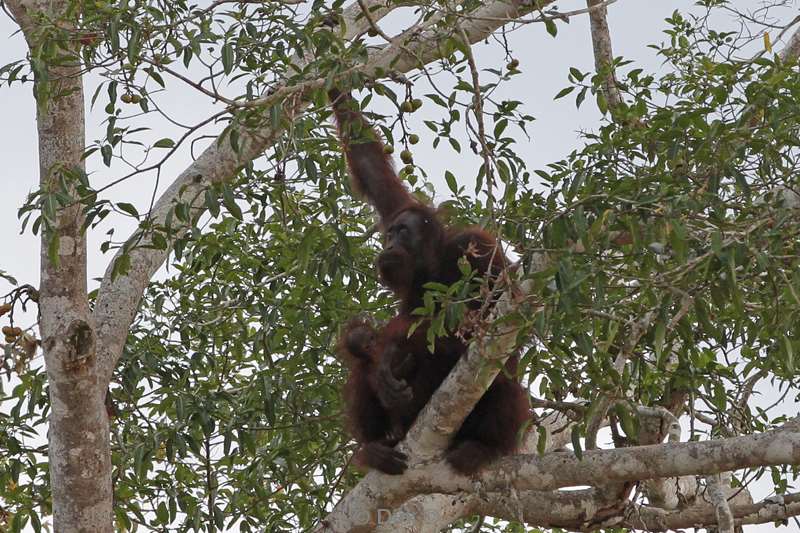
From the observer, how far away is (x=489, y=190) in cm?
388

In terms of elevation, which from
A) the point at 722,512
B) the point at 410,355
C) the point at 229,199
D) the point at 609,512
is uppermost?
the point at 229,199

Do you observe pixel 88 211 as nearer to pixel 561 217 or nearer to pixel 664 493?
pixel 561 217

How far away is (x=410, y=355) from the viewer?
5.55 m

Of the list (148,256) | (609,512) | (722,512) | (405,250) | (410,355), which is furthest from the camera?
(405,250)

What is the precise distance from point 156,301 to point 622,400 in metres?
3.32

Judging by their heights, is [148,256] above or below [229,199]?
above

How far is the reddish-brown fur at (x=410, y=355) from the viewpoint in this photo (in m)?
5.31

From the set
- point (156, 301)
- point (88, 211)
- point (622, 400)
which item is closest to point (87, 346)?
point (88, 211)

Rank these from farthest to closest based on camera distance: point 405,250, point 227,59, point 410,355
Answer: point 405,250, point 410,355, point 227,59

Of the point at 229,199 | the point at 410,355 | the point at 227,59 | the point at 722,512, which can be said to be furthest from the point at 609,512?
the point at 227,59

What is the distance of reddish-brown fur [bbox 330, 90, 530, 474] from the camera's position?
5.31 m

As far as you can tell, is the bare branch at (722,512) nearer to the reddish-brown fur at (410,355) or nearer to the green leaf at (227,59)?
the reddish-brown fur at (410,355)

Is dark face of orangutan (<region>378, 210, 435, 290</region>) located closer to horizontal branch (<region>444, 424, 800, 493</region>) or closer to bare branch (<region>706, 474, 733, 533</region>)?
horizontal branch (<region>444, 424, 800, 493</region>)

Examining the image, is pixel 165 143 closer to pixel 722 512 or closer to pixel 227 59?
pixel 227 59
